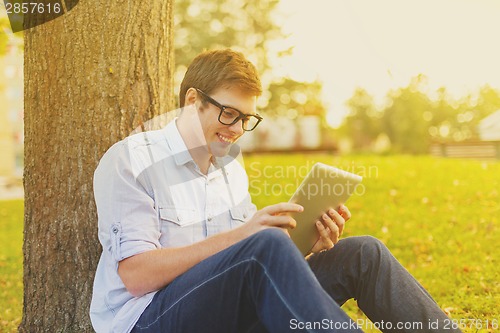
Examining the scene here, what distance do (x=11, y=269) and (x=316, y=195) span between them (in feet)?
13.1

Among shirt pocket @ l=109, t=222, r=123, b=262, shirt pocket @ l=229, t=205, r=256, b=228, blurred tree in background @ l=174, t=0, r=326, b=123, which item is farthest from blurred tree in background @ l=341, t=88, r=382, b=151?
shirt pocket @ l=109, t=222, r=123, b=262

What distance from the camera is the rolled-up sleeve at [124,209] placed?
6.70 ft

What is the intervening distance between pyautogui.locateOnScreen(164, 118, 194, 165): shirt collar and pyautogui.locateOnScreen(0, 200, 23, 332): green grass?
72.6 inches

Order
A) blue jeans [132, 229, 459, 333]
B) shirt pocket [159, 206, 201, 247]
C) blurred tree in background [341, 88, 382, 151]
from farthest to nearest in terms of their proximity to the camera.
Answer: blurred tree in background [341, 88, 382, 151] < shirt pocket [159, 206, 201, 247] < blue jeans [132, 229, 459, 333]

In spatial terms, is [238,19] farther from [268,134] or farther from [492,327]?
[492,327]

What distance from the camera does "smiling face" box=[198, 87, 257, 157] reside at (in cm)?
238

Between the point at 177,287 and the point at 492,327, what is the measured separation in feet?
6.93

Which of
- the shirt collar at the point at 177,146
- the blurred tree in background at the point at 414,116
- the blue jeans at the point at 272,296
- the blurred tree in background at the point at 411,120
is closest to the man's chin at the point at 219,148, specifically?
the shirt collar at the point at 177,146

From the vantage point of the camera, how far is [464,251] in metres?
4.89

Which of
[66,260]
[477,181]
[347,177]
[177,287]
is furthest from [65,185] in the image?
[477,181]

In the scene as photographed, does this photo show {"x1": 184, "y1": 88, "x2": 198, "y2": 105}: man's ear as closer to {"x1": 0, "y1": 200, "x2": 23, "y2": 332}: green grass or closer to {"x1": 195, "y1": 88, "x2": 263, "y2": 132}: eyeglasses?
{"x1": 195, "y1": 88, "x2": 263, "y2": 132}: eyeglasses

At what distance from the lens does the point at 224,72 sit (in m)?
2.35

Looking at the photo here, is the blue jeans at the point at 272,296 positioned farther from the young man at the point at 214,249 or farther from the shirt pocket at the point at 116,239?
the shirt pocket at the point at 116,239

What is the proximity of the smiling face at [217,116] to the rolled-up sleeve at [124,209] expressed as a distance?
1.18ft
